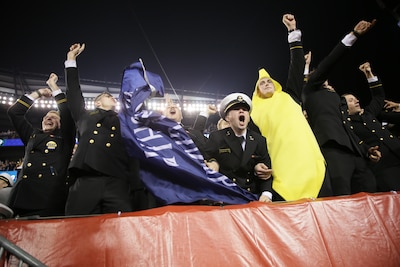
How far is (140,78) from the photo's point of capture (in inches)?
105

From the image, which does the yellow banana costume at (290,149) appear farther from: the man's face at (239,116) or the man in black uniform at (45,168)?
the man in black uniform at (45,168)

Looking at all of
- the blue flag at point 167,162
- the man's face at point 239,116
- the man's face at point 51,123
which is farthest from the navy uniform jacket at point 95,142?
the man's face at point 239,116

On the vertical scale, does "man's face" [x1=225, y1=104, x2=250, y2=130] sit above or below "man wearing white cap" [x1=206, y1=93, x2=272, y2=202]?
above

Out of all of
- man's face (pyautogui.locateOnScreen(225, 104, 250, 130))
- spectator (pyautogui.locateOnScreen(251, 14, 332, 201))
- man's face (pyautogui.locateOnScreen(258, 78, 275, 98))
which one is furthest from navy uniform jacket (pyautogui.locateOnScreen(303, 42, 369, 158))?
man's face (pyautogui.locateOnScreen(225, 104, 250, 130))

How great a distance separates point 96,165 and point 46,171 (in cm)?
116

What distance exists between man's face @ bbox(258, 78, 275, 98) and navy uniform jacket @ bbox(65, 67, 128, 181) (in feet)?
5.88

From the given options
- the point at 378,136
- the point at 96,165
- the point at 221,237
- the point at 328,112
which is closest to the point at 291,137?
the point at 328,112

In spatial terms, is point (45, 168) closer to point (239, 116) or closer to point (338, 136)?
point (239, 116)

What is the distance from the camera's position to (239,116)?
296 centimetres

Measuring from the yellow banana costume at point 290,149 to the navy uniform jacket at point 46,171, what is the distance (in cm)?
242

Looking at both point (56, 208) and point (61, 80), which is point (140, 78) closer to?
point (56, 208)

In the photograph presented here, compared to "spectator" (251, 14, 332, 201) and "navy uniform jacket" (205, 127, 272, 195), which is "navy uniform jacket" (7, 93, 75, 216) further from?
"spectator" (251, 14, 332, 201)

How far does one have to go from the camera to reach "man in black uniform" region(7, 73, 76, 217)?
9.87 feet

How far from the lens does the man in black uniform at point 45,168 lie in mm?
3008
